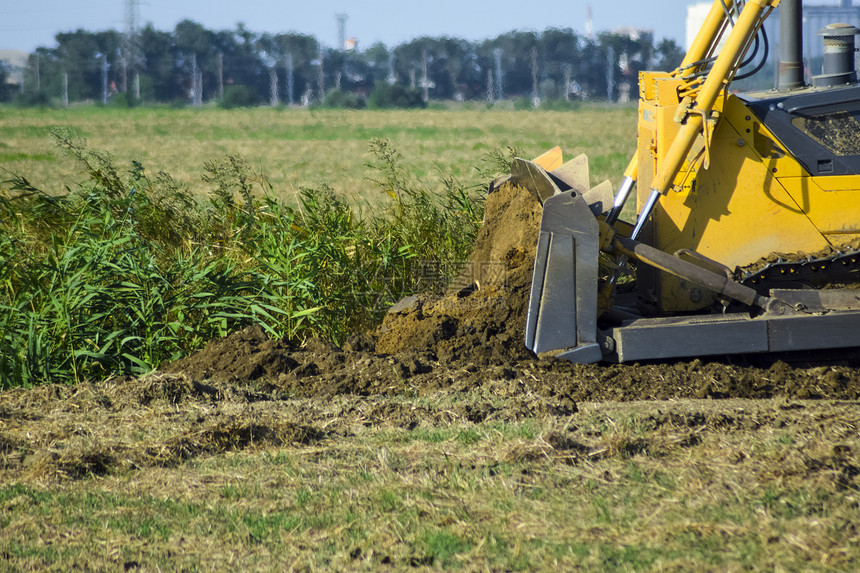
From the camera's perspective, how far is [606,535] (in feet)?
10.6

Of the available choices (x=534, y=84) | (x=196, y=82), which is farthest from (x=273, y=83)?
(x=534, y=84)

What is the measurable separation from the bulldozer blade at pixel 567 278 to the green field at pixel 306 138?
8.58 metres

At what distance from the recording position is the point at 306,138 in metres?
32.9

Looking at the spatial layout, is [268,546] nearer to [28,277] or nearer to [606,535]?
[606,535]

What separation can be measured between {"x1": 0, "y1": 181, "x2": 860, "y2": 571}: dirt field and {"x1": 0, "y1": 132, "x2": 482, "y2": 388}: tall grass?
39 centimetres

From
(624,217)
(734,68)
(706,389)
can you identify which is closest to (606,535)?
(706,389)

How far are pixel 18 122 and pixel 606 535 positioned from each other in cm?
3924

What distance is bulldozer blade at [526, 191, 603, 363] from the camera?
201 inches

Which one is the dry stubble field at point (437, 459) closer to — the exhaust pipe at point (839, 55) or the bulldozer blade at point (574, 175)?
the bulldozer blade at point (574, 175)

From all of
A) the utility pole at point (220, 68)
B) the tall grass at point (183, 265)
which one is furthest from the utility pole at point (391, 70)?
the tall grass at point (183, 265)

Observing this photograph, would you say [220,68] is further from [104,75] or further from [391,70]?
[391,70]

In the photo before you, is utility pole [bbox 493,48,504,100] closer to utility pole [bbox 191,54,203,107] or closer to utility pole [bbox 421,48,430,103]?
utility pole [bbox 421,48,430,103]

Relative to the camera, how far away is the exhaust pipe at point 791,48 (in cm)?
565

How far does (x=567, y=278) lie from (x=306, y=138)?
28.8 meters
